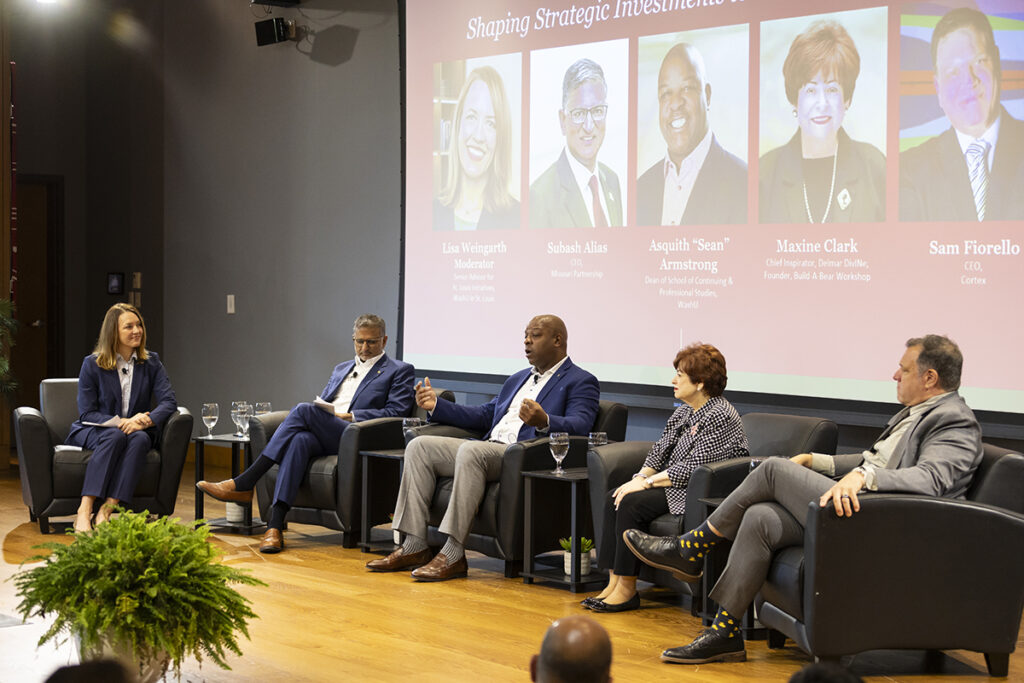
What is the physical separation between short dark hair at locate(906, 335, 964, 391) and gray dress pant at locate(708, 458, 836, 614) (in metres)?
0.50

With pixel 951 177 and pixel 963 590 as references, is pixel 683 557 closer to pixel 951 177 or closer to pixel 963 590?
pixel 963 590

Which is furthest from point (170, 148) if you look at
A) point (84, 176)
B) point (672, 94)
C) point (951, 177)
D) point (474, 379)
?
point (951, 177)

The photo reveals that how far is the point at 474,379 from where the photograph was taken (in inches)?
269

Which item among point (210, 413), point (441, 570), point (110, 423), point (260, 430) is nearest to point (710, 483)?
point (441, 570)

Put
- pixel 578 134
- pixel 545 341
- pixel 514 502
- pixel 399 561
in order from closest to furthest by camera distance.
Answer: pixel 514 502, pixel 399 561, pixel 545 341, pixel 578 134

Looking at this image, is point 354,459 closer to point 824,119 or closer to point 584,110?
point 584,110

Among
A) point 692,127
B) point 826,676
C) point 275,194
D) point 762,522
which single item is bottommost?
point 762,522

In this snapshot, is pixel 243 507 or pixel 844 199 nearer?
pixel 844 199

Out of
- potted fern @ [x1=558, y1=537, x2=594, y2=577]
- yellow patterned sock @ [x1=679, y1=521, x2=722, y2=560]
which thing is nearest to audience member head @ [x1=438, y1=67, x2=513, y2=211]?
potted fern @ [x1=558, y1=537, x2=594, y2=577]

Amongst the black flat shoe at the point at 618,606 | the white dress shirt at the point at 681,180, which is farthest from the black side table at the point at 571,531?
the white dress shirt at the point at 681,180

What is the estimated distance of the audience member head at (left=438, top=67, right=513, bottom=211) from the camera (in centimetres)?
671

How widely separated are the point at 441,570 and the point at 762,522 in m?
1.80

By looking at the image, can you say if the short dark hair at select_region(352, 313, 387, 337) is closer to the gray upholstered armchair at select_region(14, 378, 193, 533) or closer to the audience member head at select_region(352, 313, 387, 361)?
the audience member head at select_region(352, 313, 387, 361)

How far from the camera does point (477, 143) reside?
6.85 metres
